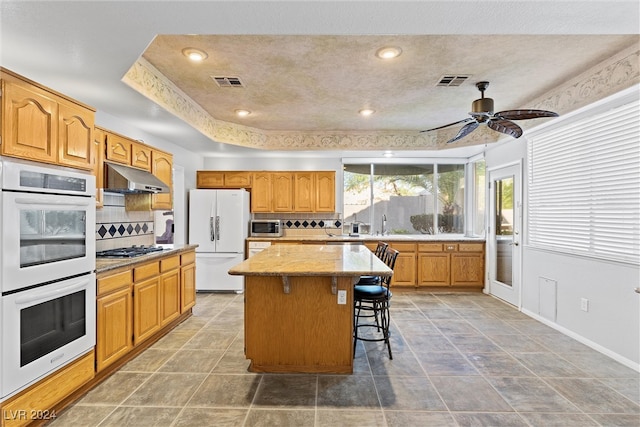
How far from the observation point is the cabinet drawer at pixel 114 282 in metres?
2.53

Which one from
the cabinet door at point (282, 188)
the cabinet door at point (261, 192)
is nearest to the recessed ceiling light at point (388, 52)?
the cabinet door at point (282, 188)

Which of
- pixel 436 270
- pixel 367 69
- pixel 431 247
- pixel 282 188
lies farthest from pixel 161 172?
pixel 436 270

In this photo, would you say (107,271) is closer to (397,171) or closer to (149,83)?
(149,83)

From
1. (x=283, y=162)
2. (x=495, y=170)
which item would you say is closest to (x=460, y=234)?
(x=495, y=170)

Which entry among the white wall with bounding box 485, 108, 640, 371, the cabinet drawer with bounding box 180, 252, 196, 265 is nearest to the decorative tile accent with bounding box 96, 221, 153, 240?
the cabinet drawer with bounding box 180, 252, 196, 265

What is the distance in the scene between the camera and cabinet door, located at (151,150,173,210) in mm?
3834

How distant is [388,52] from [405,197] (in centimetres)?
398

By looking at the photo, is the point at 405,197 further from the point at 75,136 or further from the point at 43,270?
the point at 43,270

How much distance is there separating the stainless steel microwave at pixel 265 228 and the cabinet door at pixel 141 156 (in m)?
2.40

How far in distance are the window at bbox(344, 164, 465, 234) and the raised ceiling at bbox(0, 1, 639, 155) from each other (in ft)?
3.91

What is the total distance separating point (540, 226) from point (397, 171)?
2.81 metres

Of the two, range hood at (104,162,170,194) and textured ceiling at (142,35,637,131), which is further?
range hood at (104,162,170,194)

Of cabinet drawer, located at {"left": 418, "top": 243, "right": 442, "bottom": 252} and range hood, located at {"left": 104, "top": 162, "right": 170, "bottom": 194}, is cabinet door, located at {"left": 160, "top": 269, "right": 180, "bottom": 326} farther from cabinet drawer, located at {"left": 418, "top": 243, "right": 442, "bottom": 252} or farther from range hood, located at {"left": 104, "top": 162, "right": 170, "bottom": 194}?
cabinet drawer, located at {"left": 418, "top": 243, "right": 442, "bottom": 252}

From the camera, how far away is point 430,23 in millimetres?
1889
